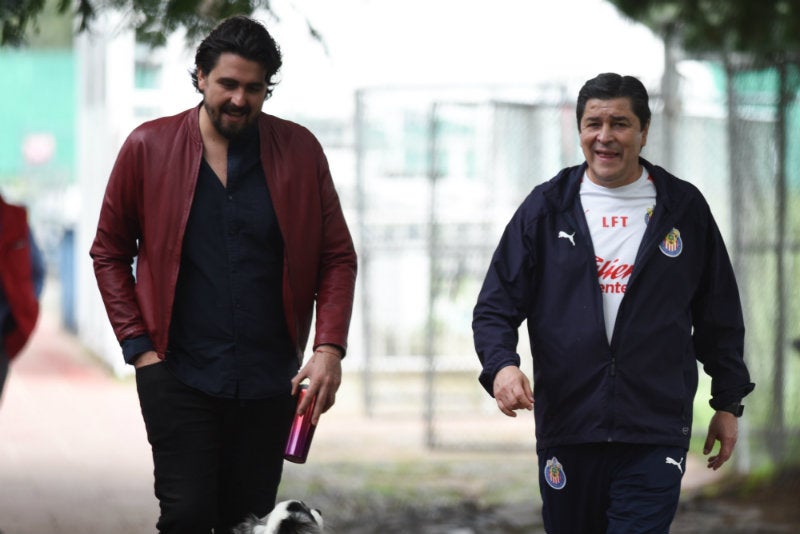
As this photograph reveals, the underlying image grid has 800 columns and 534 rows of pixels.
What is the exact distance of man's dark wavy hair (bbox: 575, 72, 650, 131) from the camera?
452 cm

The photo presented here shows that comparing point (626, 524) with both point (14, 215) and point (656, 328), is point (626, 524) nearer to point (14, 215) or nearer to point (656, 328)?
point (656, 328)

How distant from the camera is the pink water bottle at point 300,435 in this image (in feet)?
14.4

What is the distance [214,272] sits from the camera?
4.47m

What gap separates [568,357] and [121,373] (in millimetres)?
11743

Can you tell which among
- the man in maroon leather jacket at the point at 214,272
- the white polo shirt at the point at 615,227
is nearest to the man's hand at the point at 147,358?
the man in maroon leather jacket at the point at 214,272

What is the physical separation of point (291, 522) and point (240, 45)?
56.5 inches

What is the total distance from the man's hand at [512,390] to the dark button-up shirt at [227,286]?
0.73 meters

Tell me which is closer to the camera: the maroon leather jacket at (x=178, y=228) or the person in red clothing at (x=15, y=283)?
the maroon leather jacket at (x=178, y=228)

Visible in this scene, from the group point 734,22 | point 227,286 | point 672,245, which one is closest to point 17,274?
point 227,286

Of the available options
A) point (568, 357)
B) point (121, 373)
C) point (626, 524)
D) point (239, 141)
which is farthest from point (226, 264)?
point (121, 373)

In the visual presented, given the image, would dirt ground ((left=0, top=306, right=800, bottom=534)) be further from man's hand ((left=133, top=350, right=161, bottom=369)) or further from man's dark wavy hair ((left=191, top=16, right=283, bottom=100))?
man's dark wavy hair ((left=191, top=16, right=283, bottom=100))

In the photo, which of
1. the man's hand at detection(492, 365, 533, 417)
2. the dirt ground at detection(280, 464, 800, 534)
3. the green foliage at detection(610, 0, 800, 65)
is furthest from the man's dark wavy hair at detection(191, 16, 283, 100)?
the green foliage at detection(610, 0, 800, 65)

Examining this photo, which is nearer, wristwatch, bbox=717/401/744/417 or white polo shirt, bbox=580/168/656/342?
white polo shirt, bbox=580/168/656/342

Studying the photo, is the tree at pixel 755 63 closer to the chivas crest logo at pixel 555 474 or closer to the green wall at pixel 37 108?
the chivas crest logo at pixel 555 474
